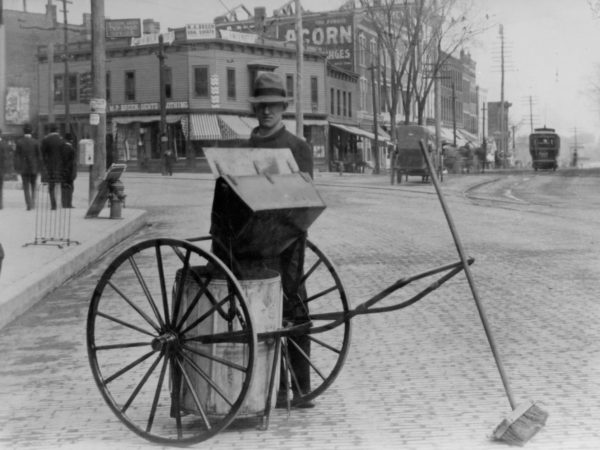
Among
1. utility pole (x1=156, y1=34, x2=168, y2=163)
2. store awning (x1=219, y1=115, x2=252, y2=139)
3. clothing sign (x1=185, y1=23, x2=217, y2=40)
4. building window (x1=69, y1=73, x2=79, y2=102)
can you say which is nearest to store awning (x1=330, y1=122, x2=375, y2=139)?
store awning (x1=219, y1=115, x2=252, y2=139)

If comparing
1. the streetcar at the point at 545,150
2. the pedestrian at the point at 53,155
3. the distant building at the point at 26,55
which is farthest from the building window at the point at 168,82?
the pedestrian at the point at 53,155

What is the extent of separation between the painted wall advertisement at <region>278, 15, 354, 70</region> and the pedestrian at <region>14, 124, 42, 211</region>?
143ft

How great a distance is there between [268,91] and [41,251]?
7312 mm

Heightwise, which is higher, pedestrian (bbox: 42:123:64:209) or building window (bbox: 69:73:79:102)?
building window (bbox: 69:73:79:102)

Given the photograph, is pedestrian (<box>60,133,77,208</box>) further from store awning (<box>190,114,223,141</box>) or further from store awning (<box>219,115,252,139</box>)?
store awning (<box>190,114,223,141</box>)

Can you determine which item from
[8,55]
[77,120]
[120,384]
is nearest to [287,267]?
[120,384]

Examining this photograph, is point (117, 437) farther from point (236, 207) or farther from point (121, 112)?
point (121, 112)

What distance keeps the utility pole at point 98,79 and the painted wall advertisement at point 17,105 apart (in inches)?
1373

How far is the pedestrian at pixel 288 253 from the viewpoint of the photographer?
15.3ft

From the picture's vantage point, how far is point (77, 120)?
5466cm

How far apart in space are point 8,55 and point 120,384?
57151mm

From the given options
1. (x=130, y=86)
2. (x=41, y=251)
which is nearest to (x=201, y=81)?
(x=130, y=86)

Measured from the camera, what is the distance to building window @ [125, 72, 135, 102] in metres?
52.8

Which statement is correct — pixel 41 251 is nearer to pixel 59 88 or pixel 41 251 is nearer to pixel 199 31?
pixel 199 31
